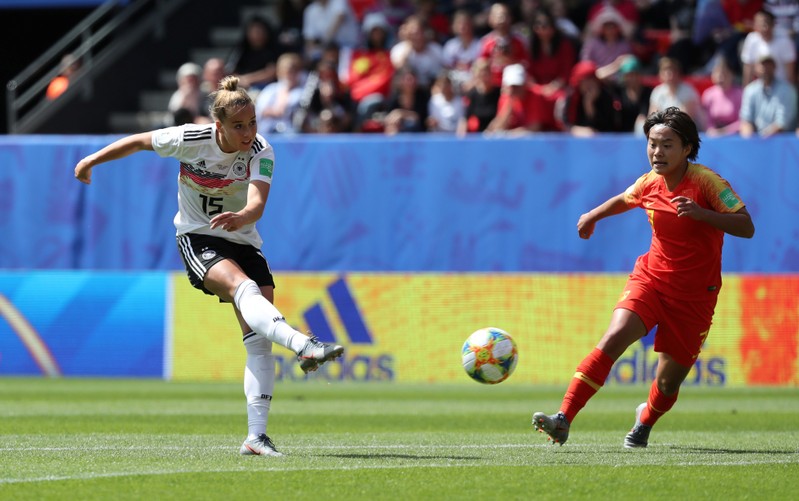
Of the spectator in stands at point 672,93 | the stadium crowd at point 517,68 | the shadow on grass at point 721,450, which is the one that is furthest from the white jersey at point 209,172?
the spectator in stands at point 672,93

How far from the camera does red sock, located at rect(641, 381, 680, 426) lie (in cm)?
888

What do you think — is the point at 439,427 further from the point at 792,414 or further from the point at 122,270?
the point at 122,270

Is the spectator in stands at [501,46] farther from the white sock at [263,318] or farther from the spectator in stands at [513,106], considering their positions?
the white sock at [263,318]

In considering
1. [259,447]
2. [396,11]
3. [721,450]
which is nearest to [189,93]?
[396,11]

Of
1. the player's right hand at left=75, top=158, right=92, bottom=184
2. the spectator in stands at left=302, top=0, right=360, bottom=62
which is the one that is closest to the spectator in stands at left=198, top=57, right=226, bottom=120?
the spectator in stands at left=302, top=0, right=360, bottom=62

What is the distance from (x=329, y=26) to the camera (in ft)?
71.0

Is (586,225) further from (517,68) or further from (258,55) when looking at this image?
(258,55)

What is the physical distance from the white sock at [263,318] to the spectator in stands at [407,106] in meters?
11.2

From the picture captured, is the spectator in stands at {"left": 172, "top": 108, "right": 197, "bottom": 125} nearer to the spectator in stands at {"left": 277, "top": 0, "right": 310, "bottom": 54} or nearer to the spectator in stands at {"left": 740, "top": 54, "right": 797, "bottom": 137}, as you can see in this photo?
the spectator in stands at {"left": 277, "top": 0, "right": 310, "bottom": 54}

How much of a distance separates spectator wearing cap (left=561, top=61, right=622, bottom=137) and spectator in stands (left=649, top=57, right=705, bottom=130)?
1.86 feet

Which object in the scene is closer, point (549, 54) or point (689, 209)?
point (689, 209)

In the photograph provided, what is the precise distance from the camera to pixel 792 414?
1210 cm

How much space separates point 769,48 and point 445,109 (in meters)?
4.53

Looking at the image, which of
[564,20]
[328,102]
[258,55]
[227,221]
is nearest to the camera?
[227,221]
